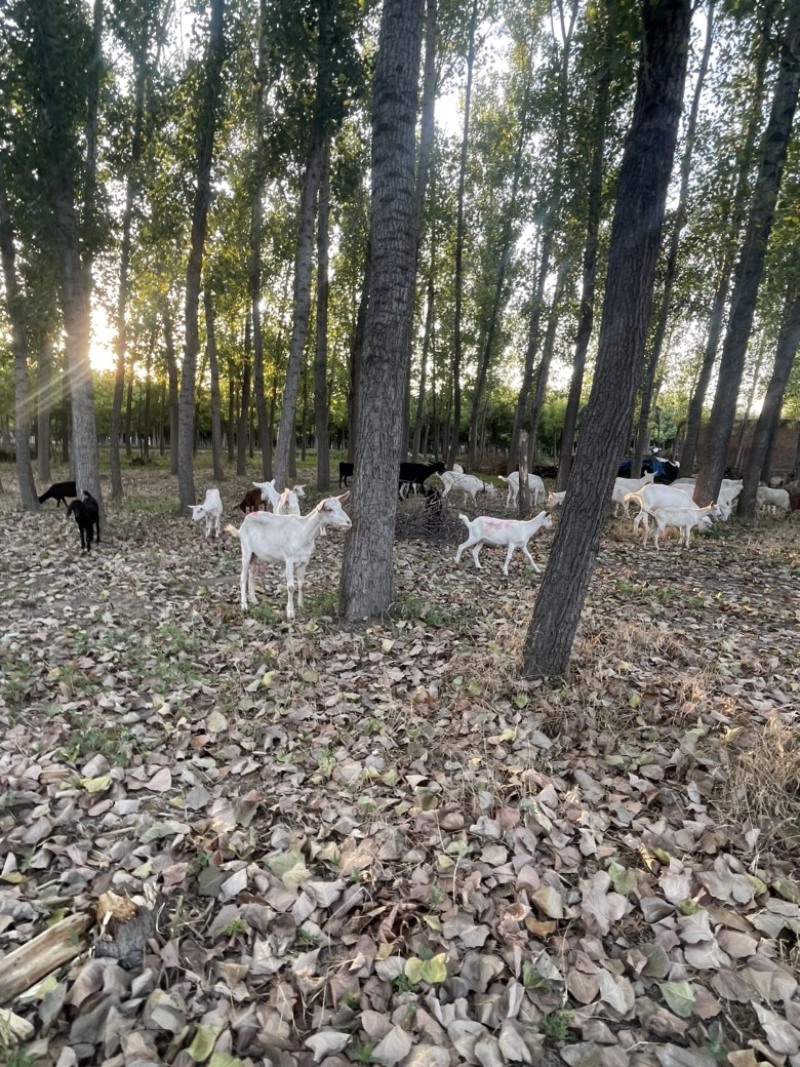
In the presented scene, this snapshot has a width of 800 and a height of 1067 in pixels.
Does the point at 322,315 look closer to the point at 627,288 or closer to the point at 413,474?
the point at 413,474

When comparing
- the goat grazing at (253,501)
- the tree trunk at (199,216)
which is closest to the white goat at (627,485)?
the goat grazing at (253,501)

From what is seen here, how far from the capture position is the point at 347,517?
6.66 metres

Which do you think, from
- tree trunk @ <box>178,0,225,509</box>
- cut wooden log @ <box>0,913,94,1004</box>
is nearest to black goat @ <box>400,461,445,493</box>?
tree trunk @ <box>178,0,225,509</box>

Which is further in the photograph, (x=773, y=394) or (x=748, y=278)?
(x=773, y=394)

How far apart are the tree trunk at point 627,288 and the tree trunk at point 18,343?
14083 millimetres

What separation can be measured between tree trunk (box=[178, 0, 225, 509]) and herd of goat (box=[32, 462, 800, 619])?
176 centimetres

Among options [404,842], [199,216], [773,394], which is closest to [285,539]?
[404,842]

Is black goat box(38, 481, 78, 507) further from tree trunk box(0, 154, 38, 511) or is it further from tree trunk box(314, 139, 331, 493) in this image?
tree trunk box(314, 139, 331, 493)

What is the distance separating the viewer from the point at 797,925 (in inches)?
102

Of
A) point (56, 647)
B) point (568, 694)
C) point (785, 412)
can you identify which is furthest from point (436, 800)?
point (785, 412)

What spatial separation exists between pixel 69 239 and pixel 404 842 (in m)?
13.7

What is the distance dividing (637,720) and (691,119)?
727 inches

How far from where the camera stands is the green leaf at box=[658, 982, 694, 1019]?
227 centimetres

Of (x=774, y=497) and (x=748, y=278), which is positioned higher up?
(x=748, y=278)
